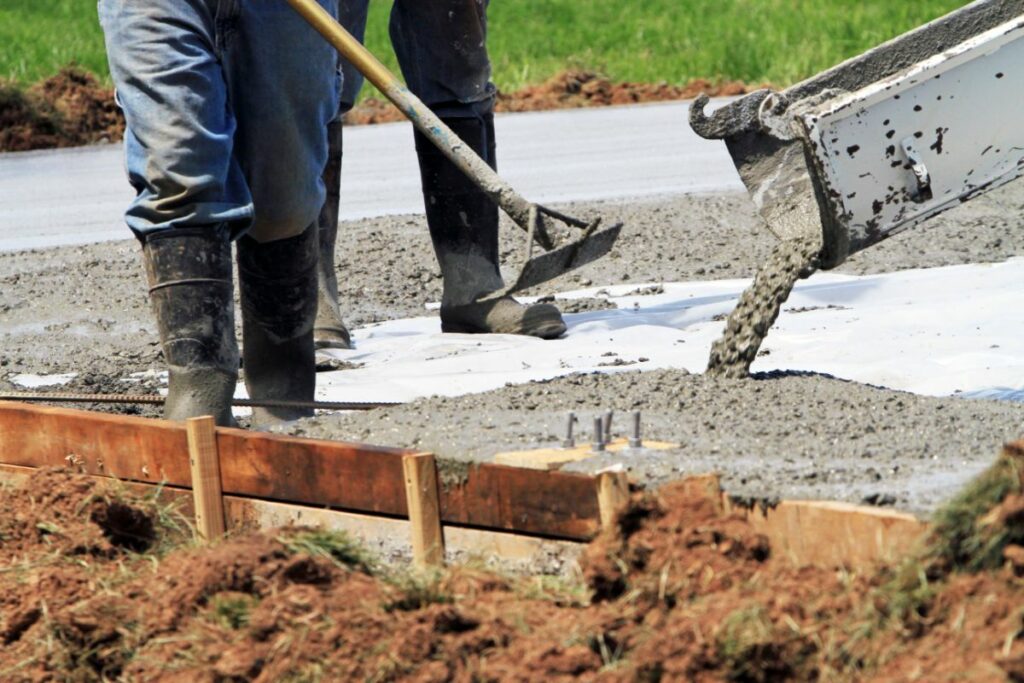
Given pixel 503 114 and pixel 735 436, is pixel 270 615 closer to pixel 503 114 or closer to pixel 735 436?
pixel 735 436

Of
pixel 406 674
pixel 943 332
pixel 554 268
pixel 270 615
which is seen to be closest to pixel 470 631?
pixel 406 674

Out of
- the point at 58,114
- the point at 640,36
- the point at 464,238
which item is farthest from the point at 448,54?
the point at 640,36

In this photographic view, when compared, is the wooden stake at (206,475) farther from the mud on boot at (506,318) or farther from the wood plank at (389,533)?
the mud on boot at (506,318)

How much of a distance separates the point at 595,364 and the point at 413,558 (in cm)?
174

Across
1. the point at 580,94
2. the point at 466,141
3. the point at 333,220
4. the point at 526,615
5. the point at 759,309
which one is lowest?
the point at 526,615

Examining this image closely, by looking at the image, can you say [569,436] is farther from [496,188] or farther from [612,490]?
[496,188]

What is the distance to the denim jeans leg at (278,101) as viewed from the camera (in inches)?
143

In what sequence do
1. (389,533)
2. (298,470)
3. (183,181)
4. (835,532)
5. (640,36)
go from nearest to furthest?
(835,532)
(389,533)
(298,470)
(183,181)
(640,36)

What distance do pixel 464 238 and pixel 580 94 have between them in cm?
800

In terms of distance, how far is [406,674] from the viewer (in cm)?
228

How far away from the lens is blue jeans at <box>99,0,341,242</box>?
3.46 meters

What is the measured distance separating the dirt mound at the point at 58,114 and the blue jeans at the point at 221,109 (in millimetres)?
7736

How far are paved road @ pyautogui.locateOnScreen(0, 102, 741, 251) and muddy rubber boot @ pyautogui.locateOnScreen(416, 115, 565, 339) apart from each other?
7.35ft

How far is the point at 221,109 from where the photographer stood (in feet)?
11.6
